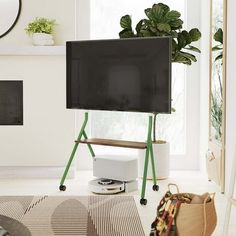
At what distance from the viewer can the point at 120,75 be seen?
4199 millimetres

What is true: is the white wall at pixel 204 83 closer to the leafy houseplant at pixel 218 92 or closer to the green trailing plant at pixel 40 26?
the leafy houseplant at pixel 218 92

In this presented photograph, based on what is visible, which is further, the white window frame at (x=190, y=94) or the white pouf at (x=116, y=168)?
the white window frame at (x=190, y=94)

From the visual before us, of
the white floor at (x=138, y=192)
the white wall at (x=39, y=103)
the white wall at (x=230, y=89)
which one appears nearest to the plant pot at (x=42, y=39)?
the white wall at (x=39, y=103)

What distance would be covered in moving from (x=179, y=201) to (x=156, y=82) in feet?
5.00

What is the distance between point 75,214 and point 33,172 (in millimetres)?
1559

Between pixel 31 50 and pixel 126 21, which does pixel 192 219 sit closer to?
pixel 126 21

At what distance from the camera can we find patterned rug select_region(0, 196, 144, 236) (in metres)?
3.17

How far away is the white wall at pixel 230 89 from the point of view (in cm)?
390

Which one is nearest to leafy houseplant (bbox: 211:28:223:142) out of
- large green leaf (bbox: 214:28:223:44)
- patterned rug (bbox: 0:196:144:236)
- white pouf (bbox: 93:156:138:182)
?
large green leaf (bbox: 214:28:223:44)

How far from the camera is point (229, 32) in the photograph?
4.04 metres

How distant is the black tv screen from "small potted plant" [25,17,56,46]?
0.58m

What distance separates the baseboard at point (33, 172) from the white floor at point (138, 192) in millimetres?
100

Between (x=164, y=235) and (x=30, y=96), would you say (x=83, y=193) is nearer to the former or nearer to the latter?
(x=30, y=96)

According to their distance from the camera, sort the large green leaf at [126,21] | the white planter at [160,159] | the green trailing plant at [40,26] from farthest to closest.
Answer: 1. the green trailing plant at [40,26]
2. the white planter at [160,159]
3. the large green leaf at [126,21]
